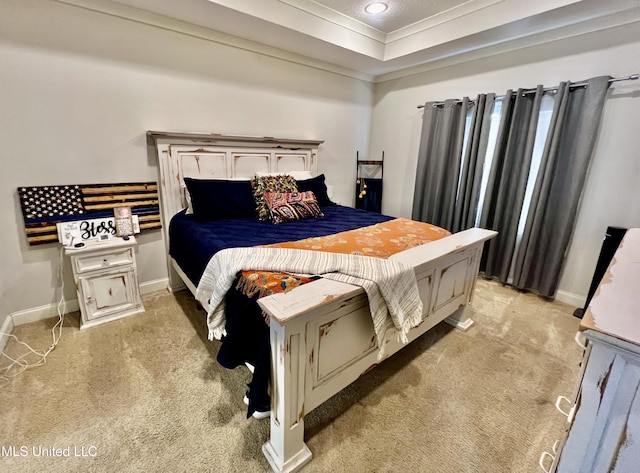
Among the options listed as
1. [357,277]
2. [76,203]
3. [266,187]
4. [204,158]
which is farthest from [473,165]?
[76,203]

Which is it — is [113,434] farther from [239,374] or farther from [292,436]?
[292,436]

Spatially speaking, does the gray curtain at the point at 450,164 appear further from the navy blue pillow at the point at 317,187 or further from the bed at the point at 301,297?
the navy blue pillow at the point at 317,187

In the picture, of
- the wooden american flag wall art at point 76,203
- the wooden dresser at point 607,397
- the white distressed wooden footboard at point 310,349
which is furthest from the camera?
the wooden american flag wall art at point 76,203

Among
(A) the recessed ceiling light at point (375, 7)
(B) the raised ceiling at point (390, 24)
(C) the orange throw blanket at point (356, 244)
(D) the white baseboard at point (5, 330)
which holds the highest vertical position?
(A) the recessed ceiling light at point (375, 7)

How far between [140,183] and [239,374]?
177cm

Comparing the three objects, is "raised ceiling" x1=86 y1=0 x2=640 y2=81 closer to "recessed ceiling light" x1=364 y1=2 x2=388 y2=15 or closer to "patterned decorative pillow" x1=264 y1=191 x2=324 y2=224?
"recessed ceiling light" x1=364 y1=2 x2=388 y2=15

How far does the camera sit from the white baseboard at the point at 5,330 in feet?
6.17

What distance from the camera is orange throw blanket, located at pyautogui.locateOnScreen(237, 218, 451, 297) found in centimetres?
125

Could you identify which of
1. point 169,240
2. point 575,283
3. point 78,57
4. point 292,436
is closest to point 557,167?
point 575,283

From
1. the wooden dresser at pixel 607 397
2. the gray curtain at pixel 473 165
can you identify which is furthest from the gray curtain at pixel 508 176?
the wooden dresser at pixel 607 397

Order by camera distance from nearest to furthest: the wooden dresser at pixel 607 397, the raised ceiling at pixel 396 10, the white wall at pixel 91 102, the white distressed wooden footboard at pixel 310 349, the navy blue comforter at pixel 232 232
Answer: the wooden dresser at pixel 607 397
the white distressed wooden footboard at pixel 310 349
the navy blue comforter at pixel 232 232
the white wall at pixel 91 102
the raised ceiling at pixel 396 10

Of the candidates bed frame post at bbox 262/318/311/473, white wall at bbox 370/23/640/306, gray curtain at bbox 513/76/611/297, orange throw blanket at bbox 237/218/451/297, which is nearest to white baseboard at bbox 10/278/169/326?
orange throw blanket at bbox 237/218/451/297

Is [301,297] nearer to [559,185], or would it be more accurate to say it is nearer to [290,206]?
[290,206]

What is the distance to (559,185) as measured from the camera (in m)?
2.50
